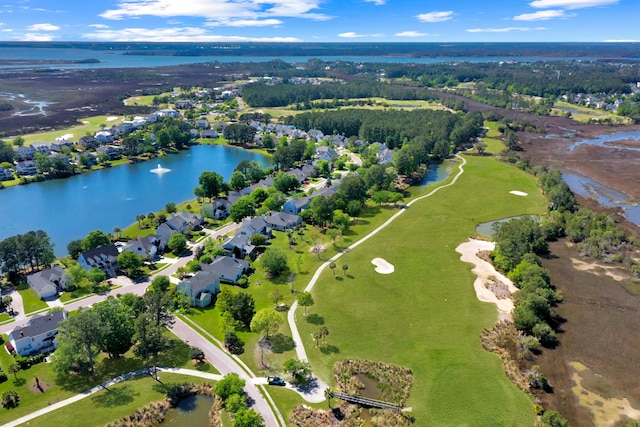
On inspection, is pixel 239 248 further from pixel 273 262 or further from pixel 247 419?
pixel 247 419

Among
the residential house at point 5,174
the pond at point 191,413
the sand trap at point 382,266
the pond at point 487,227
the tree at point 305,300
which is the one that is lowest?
the pond at point 191,413

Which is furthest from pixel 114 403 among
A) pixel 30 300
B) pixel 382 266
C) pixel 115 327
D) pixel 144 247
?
pixel 382 266

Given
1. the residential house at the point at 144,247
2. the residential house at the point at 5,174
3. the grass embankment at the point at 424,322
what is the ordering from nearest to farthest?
the grass embankment at the point at 424,322 < the residential house at the point at 144,247 < the residential house at the point at 5,174

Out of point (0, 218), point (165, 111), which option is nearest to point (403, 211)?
point (0, 218)

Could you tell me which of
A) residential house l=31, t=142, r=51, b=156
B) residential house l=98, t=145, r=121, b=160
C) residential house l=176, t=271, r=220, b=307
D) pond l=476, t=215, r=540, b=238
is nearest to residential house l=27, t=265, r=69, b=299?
residential house l=176, t=271, r=220, b=307

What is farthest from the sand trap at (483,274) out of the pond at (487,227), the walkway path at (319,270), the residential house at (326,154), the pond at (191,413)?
the residential house at (326,154)

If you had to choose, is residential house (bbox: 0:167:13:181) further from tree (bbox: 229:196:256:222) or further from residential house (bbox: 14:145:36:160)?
tree (bbox: 229:196:256:222)

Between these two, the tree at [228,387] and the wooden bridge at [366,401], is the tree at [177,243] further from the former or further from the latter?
the wooden bridge at [366,401]
